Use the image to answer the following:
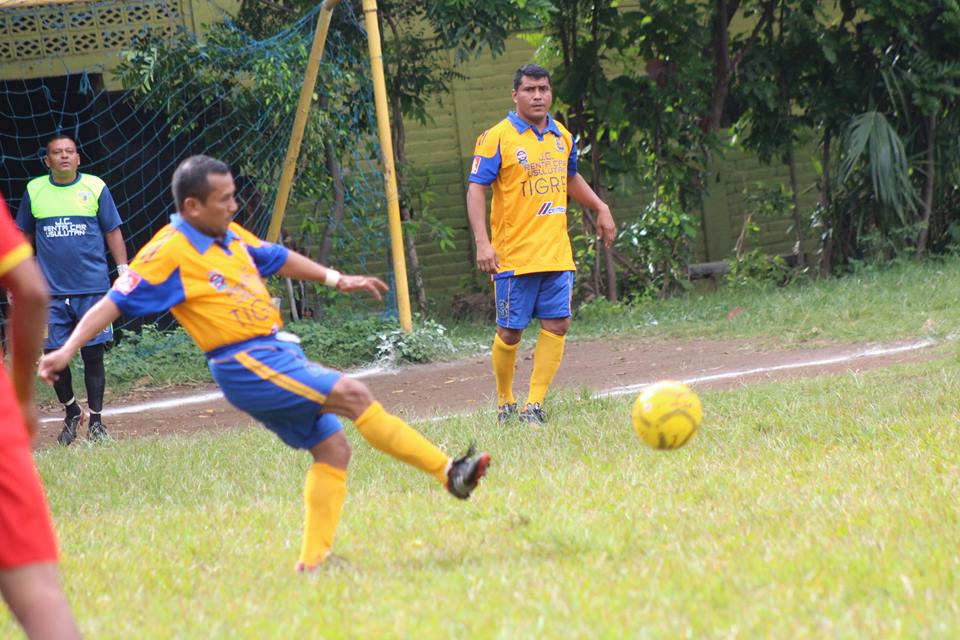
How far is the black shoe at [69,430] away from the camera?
8.17m

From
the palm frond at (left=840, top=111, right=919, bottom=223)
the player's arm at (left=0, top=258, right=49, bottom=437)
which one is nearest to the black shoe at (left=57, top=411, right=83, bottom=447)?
Result: the player's arm at (left=0, top=258, right=49, bottom=437)

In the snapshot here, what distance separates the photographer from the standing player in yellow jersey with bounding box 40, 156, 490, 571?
435cm

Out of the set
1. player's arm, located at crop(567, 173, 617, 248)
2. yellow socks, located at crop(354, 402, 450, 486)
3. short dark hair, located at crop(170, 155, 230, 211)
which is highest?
short dark hair, located at crop(170, 155, 230, 211)

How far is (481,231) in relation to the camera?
7.30 metres

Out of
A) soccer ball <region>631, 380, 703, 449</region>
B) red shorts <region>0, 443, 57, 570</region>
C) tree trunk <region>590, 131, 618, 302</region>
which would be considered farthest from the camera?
tree trunk <region>590, 131, 618, 302</region>

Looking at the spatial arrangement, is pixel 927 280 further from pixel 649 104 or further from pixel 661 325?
pixel 649 104

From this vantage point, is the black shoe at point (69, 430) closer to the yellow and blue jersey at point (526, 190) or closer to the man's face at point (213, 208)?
the yellow and blue jersey at point (526, 190)

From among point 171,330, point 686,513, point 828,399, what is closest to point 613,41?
point 171,330

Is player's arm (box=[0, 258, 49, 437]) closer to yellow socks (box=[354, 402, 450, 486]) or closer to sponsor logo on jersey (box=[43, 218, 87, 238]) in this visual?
yellow socks (box=[354, 402, 450, 486])

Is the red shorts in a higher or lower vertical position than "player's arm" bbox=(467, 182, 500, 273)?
higher

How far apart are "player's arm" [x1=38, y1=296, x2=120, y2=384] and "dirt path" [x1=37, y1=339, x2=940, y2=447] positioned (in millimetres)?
3947

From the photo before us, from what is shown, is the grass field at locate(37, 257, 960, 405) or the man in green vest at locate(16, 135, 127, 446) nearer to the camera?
the man in green vest at locate(16, 135, 127, 446)

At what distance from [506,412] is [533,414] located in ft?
0.57

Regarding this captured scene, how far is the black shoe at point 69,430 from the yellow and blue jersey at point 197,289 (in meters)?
4.05
